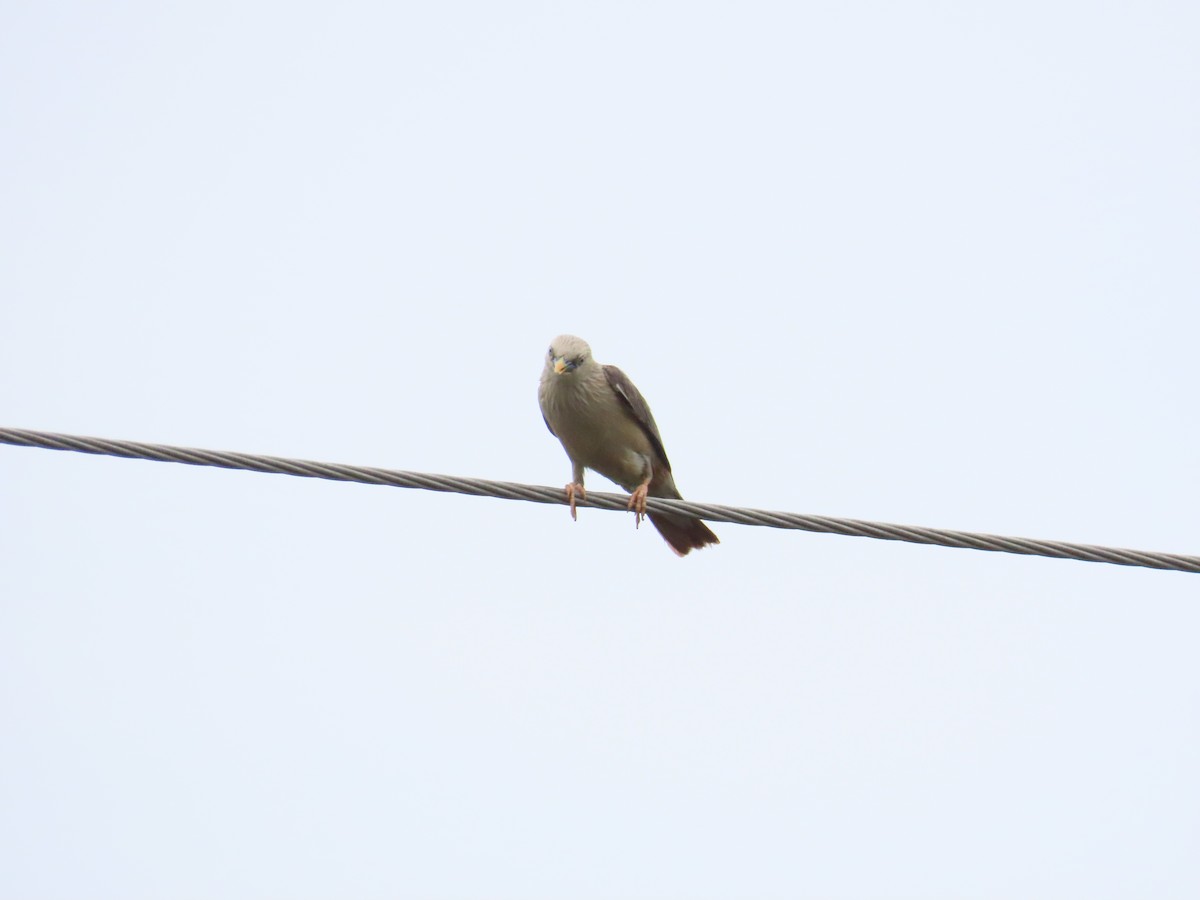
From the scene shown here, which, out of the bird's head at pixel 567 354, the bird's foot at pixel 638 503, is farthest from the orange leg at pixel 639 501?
the bird's head at pixel 567 354

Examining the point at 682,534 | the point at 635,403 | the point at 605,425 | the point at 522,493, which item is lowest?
the point at 522,493

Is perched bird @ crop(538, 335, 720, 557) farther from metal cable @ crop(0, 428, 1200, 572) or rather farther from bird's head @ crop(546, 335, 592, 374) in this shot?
metal cable @ crop(0, 428, 1200, 572)

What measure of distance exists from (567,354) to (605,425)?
42 centimetres

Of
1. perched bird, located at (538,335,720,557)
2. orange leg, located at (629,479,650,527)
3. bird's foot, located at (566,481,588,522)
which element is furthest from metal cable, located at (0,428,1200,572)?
perched bird, located at (538,335,720,557)

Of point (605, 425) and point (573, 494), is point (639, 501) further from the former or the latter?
point (605, 425)

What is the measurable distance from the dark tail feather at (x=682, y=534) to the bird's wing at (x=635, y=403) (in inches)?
14.2

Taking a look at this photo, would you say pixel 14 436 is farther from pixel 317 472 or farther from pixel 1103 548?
pixel 1103 548

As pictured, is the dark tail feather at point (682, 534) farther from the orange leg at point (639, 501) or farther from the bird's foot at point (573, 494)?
the bird's foot at point (573, 494)

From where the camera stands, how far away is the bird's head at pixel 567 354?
24.1 ft

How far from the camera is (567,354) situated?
7.43 metres

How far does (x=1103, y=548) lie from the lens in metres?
4.55

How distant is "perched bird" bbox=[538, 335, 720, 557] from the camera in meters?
7.47

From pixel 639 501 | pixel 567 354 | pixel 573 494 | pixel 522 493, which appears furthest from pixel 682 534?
pixel 522 493

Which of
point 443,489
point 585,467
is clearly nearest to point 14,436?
point 443,489
